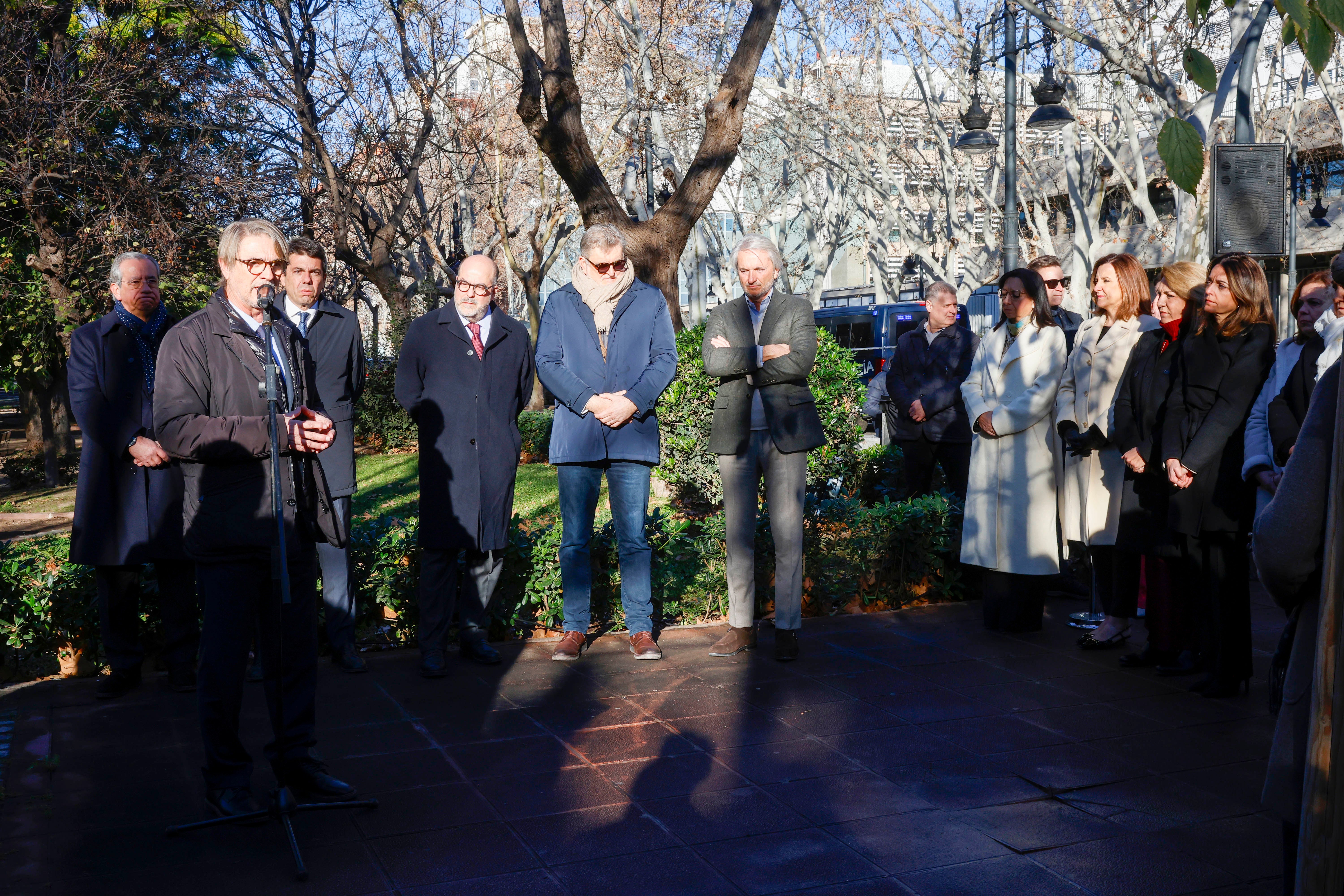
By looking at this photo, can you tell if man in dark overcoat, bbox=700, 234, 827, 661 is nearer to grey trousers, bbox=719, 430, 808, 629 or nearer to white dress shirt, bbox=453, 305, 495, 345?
grey trousers, bbox=719, 430, 808, 629

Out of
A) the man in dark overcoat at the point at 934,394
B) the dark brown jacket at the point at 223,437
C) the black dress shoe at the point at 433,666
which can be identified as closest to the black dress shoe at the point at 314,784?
the dark brown jacket at the point at 223,437

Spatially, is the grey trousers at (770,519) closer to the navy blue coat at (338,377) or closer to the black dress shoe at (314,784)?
the navy blue coat at (338,377)

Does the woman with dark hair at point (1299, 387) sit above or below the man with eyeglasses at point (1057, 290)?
below

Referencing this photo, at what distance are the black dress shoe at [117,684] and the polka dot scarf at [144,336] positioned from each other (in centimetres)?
133

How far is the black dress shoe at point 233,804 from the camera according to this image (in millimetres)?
3773

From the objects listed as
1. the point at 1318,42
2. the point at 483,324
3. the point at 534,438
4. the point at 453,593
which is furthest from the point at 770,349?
the point at 534,438

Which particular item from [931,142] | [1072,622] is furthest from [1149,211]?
[1072,622]

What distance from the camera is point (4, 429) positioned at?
29875 millimetres

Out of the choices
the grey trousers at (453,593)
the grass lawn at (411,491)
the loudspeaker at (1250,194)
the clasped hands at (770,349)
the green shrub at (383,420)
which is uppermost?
the loudspeaker at (1250,194)

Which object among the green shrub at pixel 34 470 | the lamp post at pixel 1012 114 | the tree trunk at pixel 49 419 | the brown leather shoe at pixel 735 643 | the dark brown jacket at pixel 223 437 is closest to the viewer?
the dark brown jacket at pixel 223 437

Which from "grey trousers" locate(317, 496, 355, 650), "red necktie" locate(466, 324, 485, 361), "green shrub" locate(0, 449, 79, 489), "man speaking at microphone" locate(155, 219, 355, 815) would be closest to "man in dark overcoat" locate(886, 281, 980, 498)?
"red necktie" locate(466, 324, 485, 361)

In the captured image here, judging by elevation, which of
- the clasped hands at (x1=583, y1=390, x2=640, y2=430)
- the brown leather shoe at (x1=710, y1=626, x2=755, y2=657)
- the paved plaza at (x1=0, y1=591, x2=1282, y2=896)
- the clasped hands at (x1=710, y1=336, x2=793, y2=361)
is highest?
the clasped hands at (x1=710, y1=336, x2=793, y2=361)

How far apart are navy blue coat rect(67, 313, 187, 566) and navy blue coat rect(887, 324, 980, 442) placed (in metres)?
5.08

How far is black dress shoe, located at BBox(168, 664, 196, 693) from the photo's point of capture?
5375 mm
